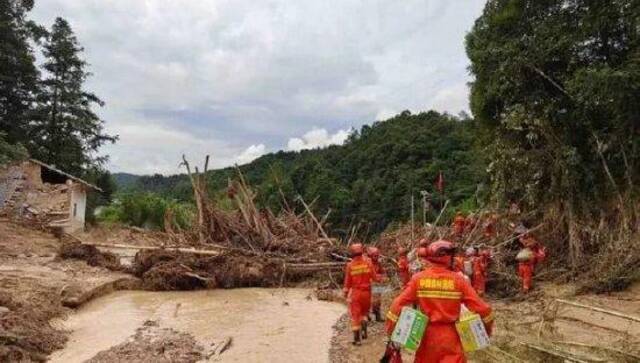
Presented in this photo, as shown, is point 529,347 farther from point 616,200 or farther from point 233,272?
point 233,272

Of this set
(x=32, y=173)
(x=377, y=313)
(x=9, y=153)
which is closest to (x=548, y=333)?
(x=377, y=313)

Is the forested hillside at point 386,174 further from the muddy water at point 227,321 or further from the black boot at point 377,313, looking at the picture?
the black boot at point 377,313

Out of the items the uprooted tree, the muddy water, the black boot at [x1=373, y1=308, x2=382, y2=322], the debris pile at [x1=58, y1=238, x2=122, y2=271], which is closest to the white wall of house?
the debris pile at [x1=58, y1=238, x2=122, y2=271]

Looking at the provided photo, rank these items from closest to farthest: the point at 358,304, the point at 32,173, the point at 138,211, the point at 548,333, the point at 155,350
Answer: the point at 548,333
the point at 155,350
the point at 358,304
the point at 32,173
the point at 138,211

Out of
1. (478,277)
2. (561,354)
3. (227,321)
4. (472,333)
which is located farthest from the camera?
(478,277)

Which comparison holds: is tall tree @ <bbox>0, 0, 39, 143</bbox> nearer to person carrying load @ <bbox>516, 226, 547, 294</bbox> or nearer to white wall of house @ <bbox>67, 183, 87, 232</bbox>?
white wall of house @ <bbox>67, 183, 87, 232</bbox>

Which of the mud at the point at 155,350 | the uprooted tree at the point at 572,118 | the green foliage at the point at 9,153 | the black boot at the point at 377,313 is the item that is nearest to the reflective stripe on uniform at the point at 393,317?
the mud at the point at 155,350

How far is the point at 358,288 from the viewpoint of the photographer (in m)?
10.3

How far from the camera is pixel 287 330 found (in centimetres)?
1213

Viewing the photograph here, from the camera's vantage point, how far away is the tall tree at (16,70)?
93.8 feet

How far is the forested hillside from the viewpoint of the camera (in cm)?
4594

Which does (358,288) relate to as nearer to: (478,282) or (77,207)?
(478,282)

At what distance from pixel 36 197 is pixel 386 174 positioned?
101ft

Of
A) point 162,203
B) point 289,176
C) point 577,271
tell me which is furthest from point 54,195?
point 289,176
